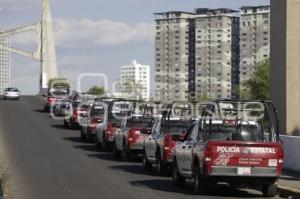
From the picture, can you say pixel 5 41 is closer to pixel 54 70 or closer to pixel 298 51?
pixel 54 70

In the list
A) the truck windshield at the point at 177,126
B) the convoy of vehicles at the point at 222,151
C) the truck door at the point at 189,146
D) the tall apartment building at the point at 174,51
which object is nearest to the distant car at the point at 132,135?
the truck windshield at the point at 177,126

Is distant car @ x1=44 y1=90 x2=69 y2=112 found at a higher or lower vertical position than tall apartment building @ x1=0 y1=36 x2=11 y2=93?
lower

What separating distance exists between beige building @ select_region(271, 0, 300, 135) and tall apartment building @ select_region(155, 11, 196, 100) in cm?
4625

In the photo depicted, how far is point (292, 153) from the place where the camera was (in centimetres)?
2398

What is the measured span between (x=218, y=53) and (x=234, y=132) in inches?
2812

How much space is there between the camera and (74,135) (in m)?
41.9

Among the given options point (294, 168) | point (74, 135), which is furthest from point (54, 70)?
point (294, 168)

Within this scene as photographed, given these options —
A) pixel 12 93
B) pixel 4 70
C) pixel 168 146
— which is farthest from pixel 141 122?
pixel 4 70

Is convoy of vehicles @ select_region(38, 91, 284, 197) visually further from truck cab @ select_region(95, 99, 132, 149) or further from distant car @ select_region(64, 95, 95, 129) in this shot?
distant car @ select_region(64, 95, 95, 129)

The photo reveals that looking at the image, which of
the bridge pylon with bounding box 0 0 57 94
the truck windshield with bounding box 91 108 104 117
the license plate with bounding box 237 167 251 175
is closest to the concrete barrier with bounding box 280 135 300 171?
the license plate with bounding box 237 167 251 175

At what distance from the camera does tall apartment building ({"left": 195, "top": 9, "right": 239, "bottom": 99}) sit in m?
87.1

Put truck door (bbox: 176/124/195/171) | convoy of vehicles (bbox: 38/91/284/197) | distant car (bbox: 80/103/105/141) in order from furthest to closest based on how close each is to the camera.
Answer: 1. distant car (bbox: 80/103/105/141)
2. truck door (bbox: 176/124/195/171)
3. convoy of vehicles (bbox: 38/91/284/197)

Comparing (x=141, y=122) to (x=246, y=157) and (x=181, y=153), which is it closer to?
(x=181, y=153)

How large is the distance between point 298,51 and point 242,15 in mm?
44374
